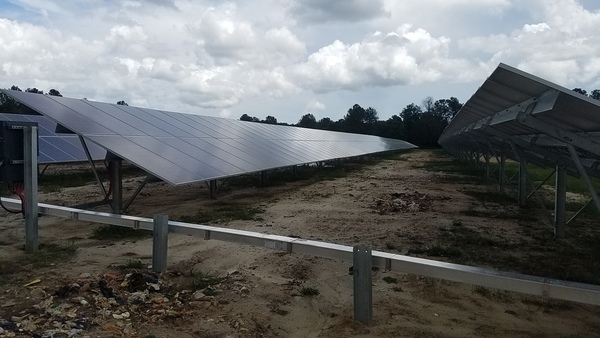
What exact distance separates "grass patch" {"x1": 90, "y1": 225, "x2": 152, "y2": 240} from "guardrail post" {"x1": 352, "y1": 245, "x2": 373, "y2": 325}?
5.17 m

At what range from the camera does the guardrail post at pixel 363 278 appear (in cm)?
445

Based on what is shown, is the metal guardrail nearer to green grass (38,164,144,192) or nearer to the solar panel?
the solar panel

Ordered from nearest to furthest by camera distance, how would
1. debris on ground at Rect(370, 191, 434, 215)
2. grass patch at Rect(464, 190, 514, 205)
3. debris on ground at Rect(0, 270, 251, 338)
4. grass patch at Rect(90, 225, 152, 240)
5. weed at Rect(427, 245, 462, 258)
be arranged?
debris on ground at Rect(0, 270, 251, 338) → weed at Rect(427, 245, 462, 258) → grass patch at Rect(90, 225, 152, 240) → debris on ground at Rect(370, 191, 434, 215) → grass patch at Rect(464, 190, 514, 205)

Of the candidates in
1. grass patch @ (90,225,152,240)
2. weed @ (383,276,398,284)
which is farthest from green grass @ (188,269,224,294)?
grass patch @ (90,225,152,240)

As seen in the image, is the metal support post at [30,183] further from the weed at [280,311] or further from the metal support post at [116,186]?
the weed at [280,311]

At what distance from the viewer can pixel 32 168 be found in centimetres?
670

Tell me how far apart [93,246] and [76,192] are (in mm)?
9395

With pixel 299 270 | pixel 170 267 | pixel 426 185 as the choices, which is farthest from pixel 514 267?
pixel 426 185

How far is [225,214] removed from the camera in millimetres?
11523

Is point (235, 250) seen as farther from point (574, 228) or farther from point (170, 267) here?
point (574, 228)

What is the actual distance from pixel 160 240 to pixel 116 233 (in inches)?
129

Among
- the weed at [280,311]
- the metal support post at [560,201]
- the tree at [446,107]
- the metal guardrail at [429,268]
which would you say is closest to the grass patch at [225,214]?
the metal guardrail at [429,268]

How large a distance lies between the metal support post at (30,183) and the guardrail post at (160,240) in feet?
7.37

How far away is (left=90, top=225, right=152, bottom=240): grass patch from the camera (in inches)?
330
